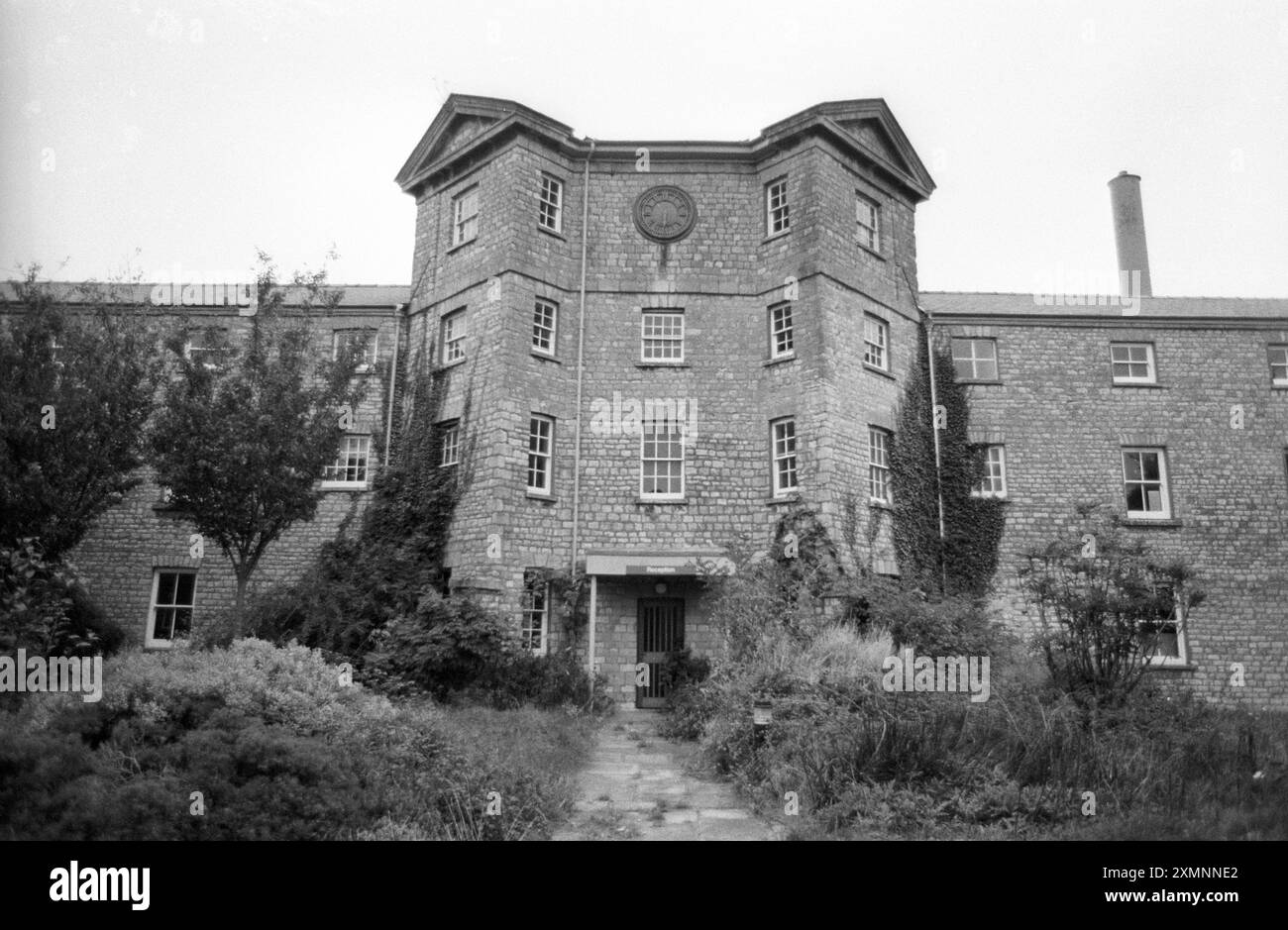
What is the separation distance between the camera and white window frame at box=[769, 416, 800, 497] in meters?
15.9

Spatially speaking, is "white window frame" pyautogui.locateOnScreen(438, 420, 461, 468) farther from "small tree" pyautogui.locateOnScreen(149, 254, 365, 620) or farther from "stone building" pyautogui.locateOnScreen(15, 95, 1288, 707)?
"small tree" pyautogui.locateOnScreen(149, 254, 365, 620)

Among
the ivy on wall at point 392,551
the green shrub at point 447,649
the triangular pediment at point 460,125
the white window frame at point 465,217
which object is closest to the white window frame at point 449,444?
the ivy on wall at point 392,551

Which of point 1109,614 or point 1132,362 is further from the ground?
point 1132,362

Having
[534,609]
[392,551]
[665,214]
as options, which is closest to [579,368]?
[665,214]

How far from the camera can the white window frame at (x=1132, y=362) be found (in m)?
18.2

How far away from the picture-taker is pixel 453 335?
1725 centimetres

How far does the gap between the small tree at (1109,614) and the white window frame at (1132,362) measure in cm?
911

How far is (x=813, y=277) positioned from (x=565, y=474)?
21.2ft

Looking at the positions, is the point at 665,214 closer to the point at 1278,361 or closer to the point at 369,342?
the point at 369,342

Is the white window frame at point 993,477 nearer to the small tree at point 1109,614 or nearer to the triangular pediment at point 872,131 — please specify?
the triangular pediment at point 872,131

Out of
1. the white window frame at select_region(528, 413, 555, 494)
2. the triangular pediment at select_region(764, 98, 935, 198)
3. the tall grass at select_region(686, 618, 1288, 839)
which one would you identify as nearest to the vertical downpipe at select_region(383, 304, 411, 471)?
the white window frame at select_region(528, 413, 555, 494)

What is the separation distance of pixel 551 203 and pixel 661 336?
12.3ft
